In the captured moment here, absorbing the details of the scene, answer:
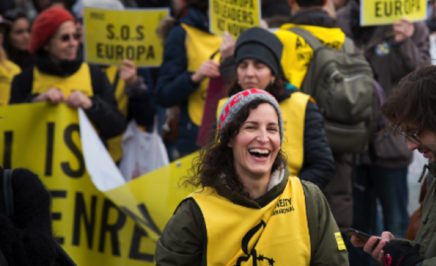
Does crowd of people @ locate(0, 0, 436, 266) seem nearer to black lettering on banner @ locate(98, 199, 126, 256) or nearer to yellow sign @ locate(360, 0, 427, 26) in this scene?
yellow sign @ locate(360, 0, 427, 26)

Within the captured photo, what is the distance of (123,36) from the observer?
10688 millimetres

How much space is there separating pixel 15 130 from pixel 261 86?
203cm

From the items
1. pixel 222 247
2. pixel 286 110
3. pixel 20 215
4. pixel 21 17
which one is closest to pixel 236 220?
pixel 222 247

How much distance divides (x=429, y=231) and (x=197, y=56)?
14.6ft

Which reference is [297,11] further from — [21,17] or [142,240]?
[21,17]

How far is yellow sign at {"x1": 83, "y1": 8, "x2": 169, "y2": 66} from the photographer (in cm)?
1064

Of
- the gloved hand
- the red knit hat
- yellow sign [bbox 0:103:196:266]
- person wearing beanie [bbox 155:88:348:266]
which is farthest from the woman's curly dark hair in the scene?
the red knit hat

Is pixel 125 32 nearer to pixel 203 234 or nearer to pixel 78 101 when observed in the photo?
pixel 78 101

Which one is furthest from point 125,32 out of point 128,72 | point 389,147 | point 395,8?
point 389,147

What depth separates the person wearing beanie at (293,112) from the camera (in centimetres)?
750

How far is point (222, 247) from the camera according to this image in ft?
18.1

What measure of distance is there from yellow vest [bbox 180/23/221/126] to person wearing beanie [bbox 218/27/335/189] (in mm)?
1660

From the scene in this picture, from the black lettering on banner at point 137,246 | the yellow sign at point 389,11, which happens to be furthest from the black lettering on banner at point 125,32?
the black lettering on banner at point 137,246

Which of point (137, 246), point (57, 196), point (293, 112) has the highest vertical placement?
point (293, 112)
